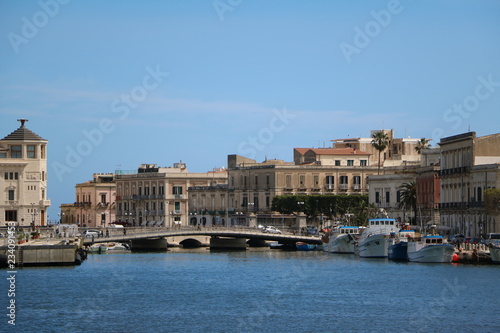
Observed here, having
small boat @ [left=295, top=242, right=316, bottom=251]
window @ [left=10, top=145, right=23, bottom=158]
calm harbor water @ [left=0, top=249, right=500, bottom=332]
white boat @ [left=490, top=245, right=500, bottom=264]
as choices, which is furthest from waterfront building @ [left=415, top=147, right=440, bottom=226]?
window @ [left=10, top=145, right=23, bottom=158]

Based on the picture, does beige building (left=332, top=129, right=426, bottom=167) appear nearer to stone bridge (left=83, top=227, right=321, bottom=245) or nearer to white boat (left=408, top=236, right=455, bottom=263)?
stone bridge (left=83, top=227, right=321, bottom=245)

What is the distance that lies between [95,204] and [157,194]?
60.3ft

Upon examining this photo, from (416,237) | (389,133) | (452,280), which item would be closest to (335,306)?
(452,280)

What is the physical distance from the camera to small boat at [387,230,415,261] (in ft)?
352

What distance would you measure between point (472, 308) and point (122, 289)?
80.4 feet

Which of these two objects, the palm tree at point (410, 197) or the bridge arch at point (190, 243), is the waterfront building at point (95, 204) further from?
the palm tree at point (410, 197)

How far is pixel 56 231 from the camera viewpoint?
123750 mm

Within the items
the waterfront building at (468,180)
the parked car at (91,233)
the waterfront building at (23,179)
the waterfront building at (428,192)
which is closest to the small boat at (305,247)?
the waterfront building at (428,192)

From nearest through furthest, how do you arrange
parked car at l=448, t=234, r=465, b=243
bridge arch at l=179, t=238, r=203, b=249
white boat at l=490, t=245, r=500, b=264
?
white boat at l=490, t=245, r=500, b=264 < parked car at l=448, t=234, r=465, b=243 < bridge arch at l=179, t=238, r=203, b=249

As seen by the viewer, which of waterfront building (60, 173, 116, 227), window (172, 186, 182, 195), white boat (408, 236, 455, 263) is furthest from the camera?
waterfront building (60, 173, 116, 227)

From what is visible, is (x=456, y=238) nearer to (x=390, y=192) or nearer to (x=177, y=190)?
(x=390, y=192)

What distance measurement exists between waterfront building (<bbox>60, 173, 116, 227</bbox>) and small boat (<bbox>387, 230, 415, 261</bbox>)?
279ft

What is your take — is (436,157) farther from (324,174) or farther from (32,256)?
(32,256)

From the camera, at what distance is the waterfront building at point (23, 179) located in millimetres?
129100
